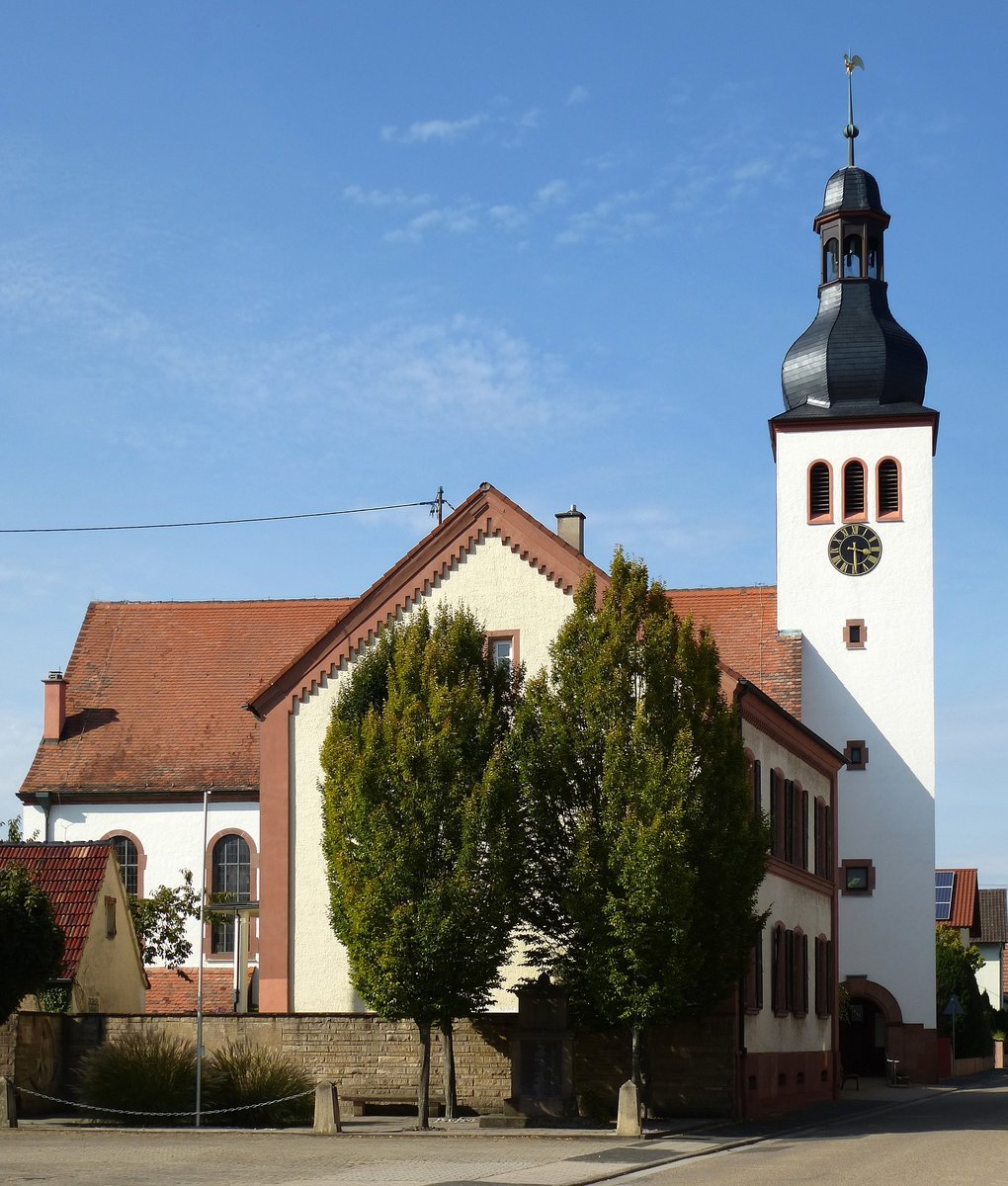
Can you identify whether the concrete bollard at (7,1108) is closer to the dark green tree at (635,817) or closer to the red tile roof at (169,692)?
the dark green tree at (635,817)

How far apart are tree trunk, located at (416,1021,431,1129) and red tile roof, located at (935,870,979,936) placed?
60397 mm

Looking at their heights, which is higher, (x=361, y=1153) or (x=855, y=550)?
(x=855, y=550)

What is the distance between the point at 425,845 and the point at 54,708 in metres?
23.1

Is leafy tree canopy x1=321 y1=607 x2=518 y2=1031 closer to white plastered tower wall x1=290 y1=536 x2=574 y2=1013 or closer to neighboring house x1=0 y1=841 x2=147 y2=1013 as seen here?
white plastered tower wall x1=290 y1=536 x2=574 y2=1013

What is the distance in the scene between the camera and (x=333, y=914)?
92.6ft

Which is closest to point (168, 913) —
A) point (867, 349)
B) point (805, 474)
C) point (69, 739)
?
point (69, 739)

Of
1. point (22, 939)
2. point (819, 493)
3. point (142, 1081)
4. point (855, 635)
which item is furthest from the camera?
point (819, 493)

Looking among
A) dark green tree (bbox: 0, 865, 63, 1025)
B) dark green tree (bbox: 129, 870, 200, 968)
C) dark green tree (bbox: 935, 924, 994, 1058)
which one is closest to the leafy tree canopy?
dark green tree (bbox: 0, 865, 63, 1025)

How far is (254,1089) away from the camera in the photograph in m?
27.1

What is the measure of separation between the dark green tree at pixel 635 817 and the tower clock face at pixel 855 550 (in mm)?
21681

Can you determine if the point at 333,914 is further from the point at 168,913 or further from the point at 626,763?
the point at 168,913

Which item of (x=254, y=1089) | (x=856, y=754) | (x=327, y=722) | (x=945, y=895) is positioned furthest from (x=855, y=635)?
(x=945, y=895)

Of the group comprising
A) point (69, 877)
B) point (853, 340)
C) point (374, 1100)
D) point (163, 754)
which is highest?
point (853, 340)

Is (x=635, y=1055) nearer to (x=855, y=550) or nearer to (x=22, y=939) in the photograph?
(x=22, y=939)
